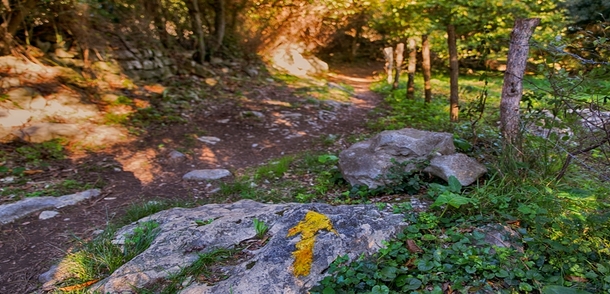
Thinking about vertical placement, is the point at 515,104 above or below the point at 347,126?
above

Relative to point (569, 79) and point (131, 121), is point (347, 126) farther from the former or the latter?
point (569, 79)

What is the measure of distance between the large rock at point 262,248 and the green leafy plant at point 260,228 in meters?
0.05

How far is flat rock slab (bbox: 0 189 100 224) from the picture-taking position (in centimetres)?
378

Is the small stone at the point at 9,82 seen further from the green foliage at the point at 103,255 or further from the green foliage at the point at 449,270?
the green foliage at the point at 449,270

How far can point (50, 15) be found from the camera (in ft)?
23.9

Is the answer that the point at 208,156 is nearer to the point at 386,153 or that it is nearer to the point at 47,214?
the point at 47,214

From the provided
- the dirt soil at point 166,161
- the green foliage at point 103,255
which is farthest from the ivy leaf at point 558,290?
the dirt soil at point 166,161

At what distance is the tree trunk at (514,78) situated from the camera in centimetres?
352

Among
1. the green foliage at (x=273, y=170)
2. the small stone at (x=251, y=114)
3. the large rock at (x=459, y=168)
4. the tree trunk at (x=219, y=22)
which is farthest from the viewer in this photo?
the tree trunk at (x=219, y=22)

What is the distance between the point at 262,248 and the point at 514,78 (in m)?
2.94

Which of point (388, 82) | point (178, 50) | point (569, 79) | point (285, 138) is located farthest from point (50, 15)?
point (388, 82)

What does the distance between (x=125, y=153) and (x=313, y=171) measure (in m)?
3.06

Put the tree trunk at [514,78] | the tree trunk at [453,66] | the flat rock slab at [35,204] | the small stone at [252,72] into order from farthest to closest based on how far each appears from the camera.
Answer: the small stone at [252,72] → the tree trunk at [453,66] → the flat rock slab at [35,204] → the tree trunk at [514,78]

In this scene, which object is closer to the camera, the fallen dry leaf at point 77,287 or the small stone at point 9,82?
the fallen dry leaf at point 77,287
